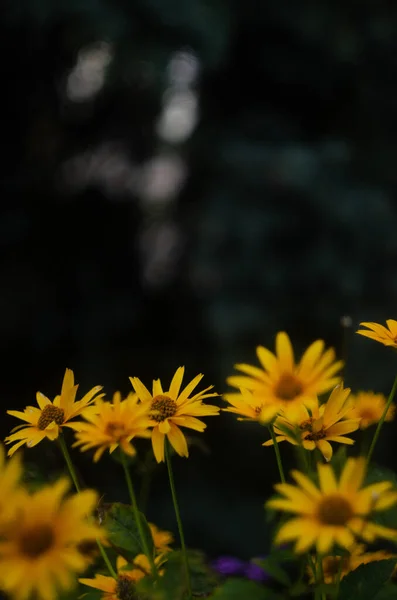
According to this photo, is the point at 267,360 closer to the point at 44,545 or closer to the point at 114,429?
the point at 114,429

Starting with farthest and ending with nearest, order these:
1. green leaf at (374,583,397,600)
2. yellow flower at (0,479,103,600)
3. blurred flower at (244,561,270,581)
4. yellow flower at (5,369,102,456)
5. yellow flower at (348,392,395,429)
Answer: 1. blurred flower at (244,561,270,581)
2. yellow flower at (348,392,395,429)
3. yellow flower at (5,369,102,456)
4. green leaf at (374,583,397,600)
5. yellow flower at (0,479,103,600)

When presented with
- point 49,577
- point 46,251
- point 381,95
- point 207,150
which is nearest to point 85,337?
point 46,251

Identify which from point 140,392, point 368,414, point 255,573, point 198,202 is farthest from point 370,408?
point 198,202

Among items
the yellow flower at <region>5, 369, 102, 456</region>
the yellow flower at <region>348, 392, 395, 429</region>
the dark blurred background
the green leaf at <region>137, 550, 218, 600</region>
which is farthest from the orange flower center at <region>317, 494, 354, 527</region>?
the dark blurred background

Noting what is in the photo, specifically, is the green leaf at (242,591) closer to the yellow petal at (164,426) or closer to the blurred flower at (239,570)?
the yellow petal at (164,426)

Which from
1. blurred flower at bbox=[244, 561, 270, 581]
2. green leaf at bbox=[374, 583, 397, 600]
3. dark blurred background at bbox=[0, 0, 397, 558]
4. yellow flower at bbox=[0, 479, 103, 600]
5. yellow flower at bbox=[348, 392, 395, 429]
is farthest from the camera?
dark blurred background at bbox=[0, 0, 397, 558]

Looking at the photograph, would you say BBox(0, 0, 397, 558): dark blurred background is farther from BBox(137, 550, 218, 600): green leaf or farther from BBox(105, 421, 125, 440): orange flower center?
BBox(105, 421, 125, 440): orange flower center
